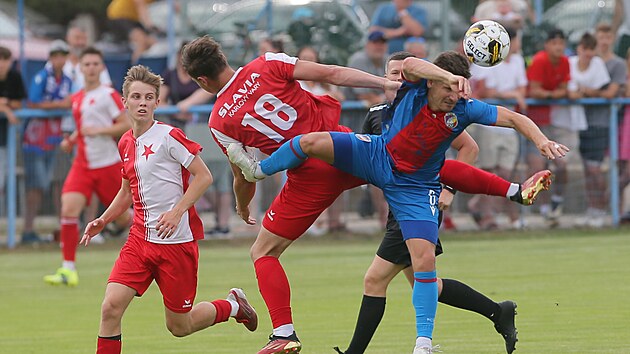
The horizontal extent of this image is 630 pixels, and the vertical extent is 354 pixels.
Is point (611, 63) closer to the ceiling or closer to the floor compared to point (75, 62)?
closer to the ceiling

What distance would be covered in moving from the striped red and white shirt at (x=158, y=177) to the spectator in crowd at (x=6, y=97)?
31.8ft

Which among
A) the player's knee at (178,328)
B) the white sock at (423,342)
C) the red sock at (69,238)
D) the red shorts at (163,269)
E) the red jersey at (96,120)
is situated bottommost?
the red sock at (69,238)

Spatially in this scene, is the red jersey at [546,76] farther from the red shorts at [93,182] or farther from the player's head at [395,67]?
the player's head at [395,67]

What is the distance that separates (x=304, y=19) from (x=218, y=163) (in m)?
2.96

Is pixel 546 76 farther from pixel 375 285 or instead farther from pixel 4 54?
pixel 375 285

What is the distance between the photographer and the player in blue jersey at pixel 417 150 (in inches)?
313

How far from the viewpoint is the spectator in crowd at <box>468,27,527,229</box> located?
58.4 ft

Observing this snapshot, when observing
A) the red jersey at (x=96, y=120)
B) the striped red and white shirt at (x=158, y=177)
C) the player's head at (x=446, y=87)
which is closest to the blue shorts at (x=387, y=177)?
the player's head at (x=446, y=87)

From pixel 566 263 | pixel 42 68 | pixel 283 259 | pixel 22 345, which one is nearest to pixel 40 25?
pixel 42 68

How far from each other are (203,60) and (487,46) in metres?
1.89

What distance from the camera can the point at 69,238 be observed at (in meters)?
14.1

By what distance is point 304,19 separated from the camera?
19.5 m

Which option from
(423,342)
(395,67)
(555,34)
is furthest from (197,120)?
(423,342)

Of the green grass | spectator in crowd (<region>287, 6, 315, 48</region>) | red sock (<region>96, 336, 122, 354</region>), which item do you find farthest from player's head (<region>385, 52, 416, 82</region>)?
spectator in crowd (<region>287, 6, 315, 48</region>)
